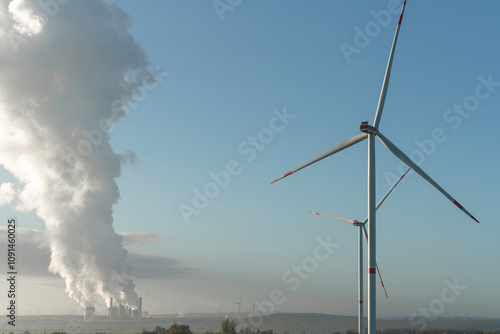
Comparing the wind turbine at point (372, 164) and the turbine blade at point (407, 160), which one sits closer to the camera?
the wind turbine at point (372, 164)

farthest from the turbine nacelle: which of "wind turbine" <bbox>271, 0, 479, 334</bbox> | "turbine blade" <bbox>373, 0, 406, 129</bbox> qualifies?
"turbine blade" <bbox>373, 0, 406, 129</bbox>

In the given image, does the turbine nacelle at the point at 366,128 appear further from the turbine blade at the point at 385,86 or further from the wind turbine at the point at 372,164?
the turbine blade at the point at 385,86

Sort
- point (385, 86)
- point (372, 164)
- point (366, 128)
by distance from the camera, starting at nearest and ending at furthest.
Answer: point (372, 164), point (366, 128), point (385, 86)

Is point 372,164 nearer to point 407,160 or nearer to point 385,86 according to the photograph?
point 407,160

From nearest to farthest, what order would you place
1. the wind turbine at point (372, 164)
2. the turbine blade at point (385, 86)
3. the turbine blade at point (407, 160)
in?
the wind turbine at point (372, 164), the turbine blade at point (407, 160), the turbine blade at point (385, 86)

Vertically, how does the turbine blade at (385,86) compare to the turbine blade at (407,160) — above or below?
above

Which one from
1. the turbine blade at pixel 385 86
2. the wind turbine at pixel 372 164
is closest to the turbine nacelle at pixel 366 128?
the wind turbine at pixel 372 164

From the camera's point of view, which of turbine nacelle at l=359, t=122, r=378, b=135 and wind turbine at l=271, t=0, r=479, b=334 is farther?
turbine nacelle at l=359, t=122, r=378, b=135

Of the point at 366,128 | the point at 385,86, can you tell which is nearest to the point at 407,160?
the point at 366,128

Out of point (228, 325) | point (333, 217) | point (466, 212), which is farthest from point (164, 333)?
point (466, 212)

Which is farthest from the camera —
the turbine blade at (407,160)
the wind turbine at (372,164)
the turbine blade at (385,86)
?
the turbine blade at (385,86)

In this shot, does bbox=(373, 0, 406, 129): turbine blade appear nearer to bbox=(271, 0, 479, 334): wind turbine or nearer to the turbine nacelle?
bbox=(271, 0, 479, 334): wind turbine

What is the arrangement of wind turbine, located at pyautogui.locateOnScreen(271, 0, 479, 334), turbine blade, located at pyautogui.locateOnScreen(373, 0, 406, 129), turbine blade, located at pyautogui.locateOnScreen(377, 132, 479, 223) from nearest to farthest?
1. wind turbine, located at pyautogui.locateOnScreen(271, 0, 479, 334)
2. turbine blade, located at pyautogui.locateOnScreen(377, 132, 479, 223)
3. turbine blade, located at pyautogui.locateOnScreen(373, 0, 406, 129)

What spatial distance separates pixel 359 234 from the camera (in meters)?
110
